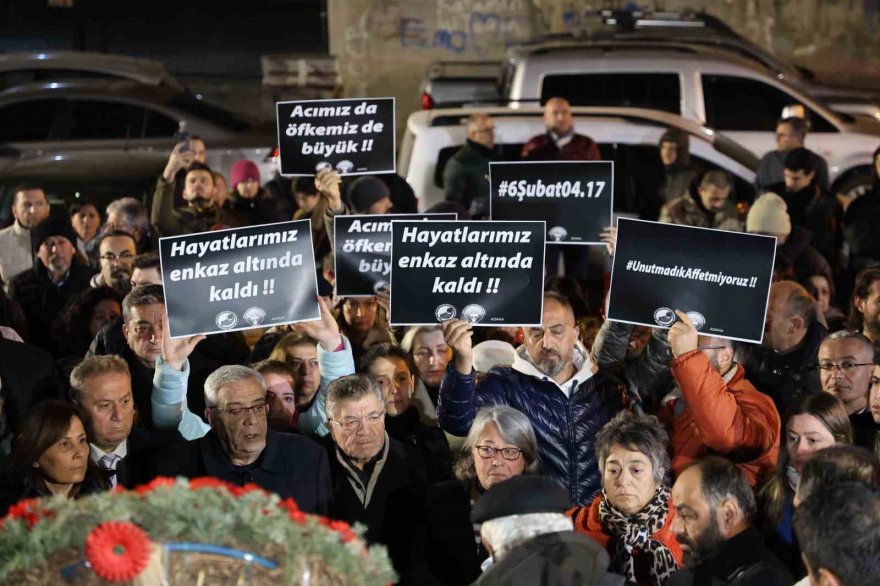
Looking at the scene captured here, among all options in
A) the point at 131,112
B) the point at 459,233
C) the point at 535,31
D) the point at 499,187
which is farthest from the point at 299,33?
the point at 459,233

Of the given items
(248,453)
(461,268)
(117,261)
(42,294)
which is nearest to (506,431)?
(248,453)

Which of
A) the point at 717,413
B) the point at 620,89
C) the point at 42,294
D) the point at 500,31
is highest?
the point at 500,31

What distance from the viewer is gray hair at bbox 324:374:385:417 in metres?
6.63

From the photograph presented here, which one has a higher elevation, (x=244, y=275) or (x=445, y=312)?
(x=244, y=275)

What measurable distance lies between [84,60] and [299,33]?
5021 mm

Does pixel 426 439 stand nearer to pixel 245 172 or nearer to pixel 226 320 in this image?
pixel 226 320

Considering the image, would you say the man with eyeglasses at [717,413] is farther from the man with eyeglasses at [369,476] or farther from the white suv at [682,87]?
the white suv at [682,87]

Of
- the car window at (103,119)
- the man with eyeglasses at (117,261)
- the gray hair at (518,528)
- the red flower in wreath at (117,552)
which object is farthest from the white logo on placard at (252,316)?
the car window at (103,119)

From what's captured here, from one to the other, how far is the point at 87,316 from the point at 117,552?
5778 millimetres

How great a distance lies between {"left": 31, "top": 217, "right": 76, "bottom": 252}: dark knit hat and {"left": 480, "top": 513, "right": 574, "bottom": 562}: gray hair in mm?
6200

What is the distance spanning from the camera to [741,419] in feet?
22.4

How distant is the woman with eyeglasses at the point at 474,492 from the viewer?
6.29 metres

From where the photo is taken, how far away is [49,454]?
6.41 metres

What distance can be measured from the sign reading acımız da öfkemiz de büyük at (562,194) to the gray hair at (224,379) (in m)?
2.94
